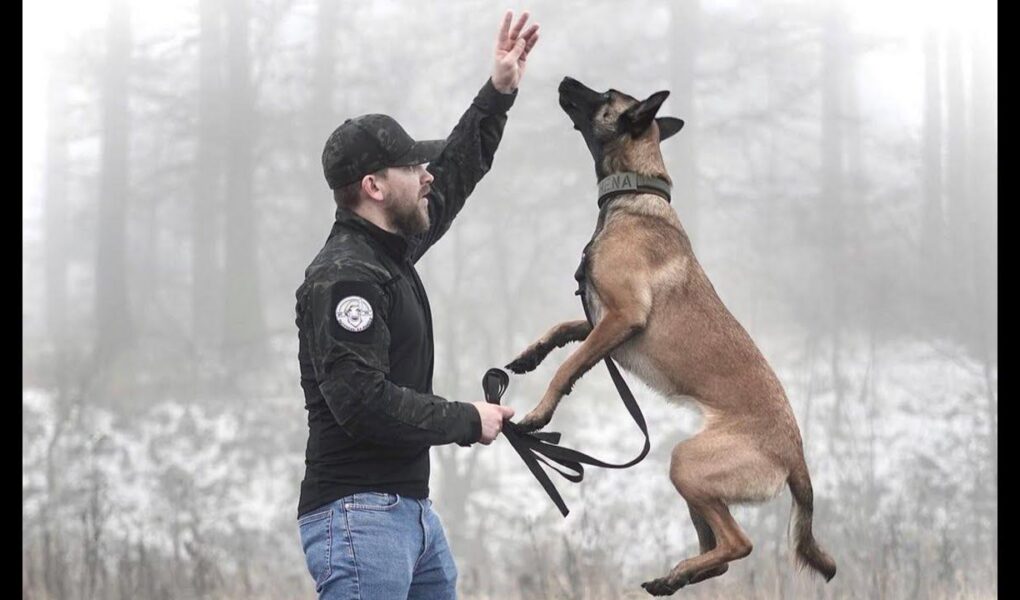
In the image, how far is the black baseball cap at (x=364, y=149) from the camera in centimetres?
264

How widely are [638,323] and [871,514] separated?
3.64 metres

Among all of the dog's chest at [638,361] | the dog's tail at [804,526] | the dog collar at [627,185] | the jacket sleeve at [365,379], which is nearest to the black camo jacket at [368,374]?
the jacket sleeve at [365,379]

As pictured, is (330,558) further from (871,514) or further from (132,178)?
(132,178)

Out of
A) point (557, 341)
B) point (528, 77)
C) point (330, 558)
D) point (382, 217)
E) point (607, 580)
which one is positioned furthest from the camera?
point (528, 77)

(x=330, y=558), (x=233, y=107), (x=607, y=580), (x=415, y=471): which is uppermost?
(x=233, y=107)

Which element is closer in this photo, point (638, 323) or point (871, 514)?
point (638, 323)

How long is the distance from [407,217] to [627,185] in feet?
2.12

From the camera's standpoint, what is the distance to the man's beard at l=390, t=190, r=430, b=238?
2717 millimetres

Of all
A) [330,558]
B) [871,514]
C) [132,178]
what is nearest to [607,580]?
[871,514]

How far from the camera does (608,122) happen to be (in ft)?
9.82

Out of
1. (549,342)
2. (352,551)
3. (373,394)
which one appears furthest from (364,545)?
(549,342)

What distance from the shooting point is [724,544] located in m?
2.62

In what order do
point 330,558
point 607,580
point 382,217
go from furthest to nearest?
point 607,580
point 382,217
point 330,558

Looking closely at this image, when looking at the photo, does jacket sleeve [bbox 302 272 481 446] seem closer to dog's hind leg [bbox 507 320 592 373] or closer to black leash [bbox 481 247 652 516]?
black leash [bbox 481 247 652 516]
